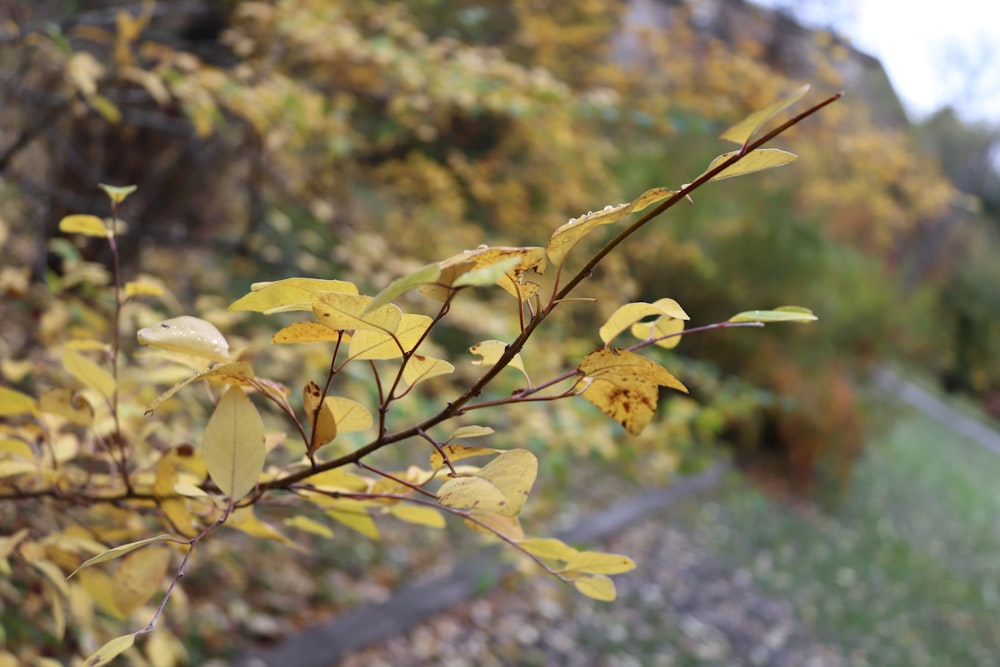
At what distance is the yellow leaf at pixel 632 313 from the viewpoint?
40 cm

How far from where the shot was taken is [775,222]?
6125mm

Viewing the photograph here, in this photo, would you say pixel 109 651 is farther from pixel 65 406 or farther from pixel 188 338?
pixel 65 406

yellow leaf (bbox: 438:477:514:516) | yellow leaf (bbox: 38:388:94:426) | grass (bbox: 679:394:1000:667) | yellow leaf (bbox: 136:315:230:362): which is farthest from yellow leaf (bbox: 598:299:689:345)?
grass (bbox: 679:394:1000:667)

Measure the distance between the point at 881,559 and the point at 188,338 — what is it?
5.22m

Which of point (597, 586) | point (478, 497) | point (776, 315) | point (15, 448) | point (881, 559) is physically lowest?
point (881, 559)

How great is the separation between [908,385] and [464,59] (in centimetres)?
1240

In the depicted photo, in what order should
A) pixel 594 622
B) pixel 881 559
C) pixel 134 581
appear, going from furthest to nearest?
1. pixel 881 559
2. pixel 594 622
3. pixel 134 581

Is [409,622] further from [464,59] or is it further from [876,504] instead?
[876,504]

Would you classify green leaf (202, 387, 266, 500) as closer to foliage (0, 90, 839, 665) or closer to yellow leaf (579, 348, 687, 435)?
foliage (0, 90, 839, 665)

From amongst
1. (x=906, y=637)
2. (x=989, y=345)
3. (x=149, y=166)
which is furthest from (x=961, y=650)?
(x=989, y=345)

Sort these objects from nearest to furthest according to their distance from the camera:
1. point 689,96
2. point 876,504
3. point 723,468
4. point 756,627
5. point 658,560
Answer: point 689,96
point 756,627
point 658,560
point 723,468
point 876,504

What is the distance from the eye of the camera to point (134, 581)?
1.72 ft

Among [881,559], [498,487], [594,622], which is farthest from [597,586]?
[881,559]

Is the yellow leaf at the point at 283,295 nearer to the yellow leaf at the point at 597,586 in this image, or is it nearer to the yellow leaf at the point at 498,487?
the yellow leaf at the point at 498,487
